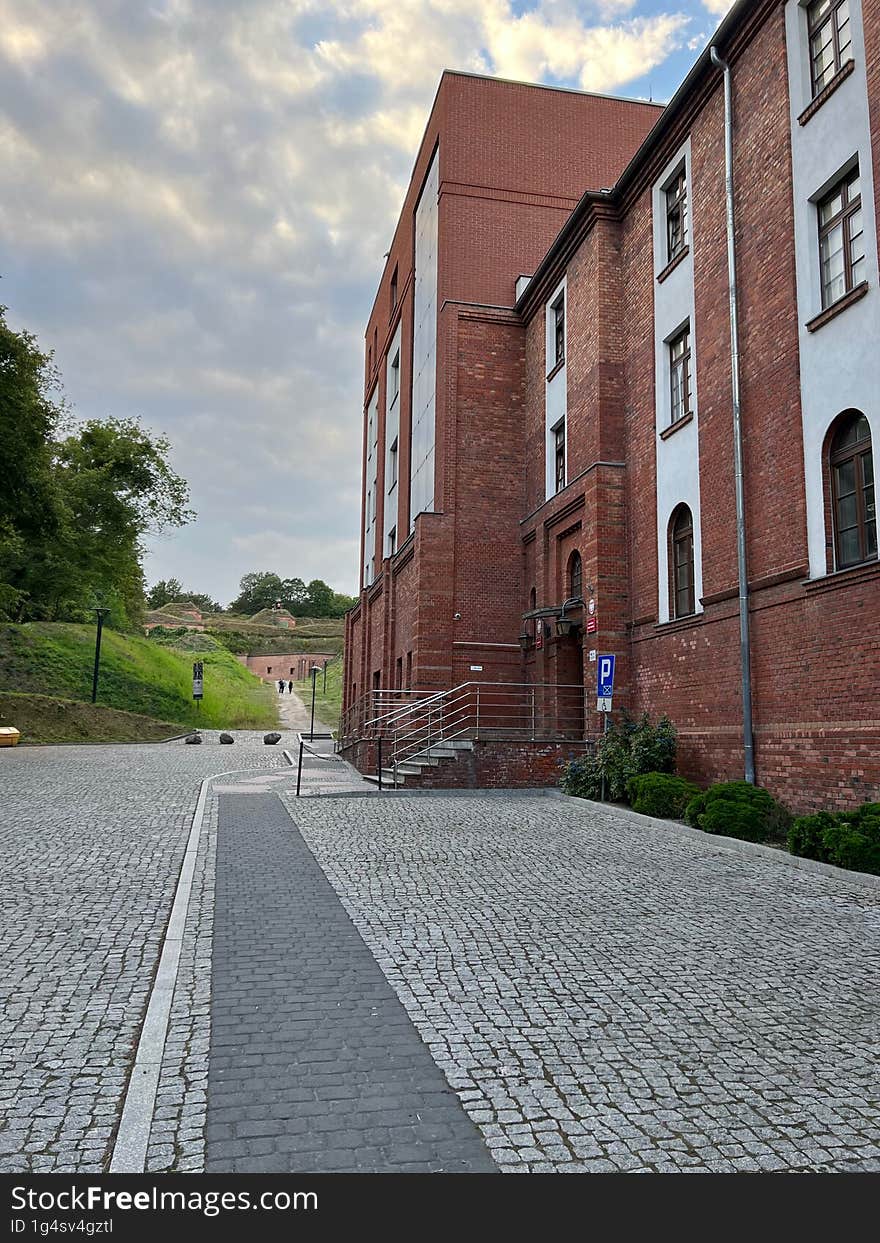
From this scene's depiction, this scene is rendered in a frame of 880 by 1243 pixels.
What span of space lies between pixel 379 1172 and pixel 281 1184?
0.33 metres

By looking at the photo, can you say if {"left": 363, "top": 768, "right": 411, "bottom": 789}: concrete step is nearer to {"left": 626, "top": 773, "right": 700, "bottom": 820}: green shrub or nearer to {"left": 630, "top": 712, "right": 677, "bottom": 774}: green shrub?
{"left": 630, "top": 712, "right": 677, "bottom": 774}: green shrub

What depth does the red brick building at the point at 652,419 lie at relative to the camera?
12.1 m

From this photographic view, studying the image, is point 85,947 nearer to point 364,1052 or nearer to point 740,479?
point 364,1052

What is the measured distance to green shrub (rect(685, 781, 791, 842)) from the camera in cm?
1142

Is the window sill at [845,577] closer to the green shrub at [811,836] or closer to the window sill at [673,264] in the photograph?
the green shrub at [811,836]

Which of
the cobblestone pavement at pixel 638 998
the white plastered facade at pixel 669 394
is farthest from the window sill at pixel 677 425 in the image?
the cobblestone pavement at pixel 638 998

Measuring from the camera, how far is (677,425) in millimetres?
16766

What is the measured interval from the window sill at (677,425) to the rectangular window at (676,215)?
337 cm

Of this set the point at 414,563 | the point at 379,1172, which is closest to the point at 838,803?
the point at 379,1172

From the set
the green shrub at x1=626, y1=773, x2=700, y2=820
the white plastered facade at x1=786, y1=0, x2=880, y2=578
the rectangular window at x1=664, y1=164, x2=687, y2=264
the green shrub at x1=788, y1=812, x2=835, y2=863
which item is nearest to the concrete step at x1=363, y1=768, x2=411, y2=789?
the green shrub at x1=626, y1=773, x2=700, y2=820

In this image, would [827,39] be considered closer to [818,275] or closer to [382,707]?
[818,275]

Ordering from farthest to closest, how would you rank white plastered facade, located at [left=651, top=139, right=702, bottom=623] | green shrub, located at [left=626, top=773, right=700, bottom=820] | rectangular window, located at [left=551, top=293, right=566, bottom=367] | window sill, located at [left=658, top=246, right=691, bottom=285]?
rectangular window, located at [left=551, top=293, right=566, bottom=367] < window sill, located at [left=658, top=246, right=691, bottom=285] < white plastered facade, located at [left=651, top=139, right=702, bottom=623] < green shrub, located at [left=626, top=773, right=700, bottom=820]

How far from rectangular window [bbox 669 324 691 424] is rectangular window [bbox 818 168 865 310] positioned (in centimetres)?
419

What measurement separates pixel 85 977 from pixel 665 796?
10.2m
